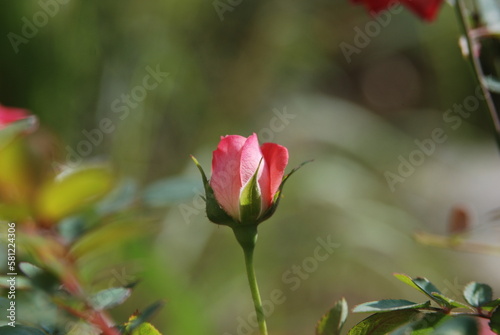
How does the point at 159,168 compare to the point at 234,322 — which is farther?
the point at 159,168

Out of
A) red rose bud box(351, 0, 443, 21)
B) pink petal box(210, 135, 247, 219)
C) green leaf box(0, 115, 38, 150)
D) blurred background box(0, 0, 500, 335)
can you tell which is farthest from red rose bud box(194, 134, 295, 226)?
blurred background box(0, 0, 500, 335)

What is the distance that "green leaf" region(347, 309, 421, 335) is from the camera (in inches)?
12.9

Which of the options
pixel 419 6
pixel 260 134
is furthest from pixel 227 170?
pixel 260 134

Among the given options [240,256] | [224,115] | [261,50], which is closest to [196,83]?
[224,115]

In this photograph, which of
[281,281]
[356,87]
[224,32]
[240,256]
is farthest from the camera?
[356,87]

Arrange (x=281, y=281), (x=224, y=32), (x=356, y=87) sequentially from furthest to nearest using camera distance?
1. (x=356, y=87)
2. (x=224, y=32)
3. (x=281, y=281)

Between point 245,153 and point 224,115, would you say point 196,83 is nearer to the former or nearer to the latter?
point 224,115

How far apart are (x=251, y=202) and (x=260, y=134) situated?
5.29ft

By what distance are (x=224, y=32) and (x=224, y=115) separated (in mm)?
279

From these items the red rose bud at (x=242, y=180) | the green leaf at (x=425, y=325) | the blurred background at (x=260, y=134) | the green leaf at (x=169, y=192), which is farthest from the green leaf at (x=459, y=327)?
the blurred background at (x=260, y=134)

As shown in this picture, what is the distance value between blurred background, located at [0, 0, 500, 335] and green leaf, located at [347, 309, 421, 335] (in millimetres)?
1033

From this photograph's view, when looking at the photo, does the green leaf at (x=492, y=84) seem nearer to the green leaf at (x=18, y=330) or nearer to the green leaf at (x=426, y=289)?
the green leaf at (x=426, y=289)

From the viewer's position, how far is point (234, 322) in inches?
67.2

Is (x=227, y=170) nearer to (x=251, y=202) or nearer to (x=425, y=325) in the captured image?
(x=251, y=202)
